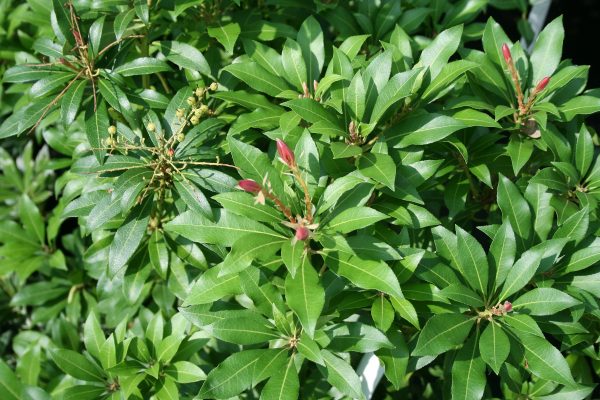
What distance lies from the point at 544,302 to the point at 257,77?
1.04 m

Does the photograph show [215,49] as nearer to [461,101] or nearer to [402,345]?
[461,101]

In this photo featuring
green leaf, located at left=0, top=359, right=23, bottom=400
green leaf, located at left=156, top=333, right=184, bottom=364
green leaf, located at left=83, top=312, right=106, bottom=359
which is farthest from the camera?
green leaf, located at left=0, top=359, right=23, bottom=400

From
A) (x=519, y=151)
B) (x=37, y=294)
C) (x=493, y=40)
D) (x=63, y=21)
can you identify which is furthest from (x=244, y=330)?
(x=37, y=294)

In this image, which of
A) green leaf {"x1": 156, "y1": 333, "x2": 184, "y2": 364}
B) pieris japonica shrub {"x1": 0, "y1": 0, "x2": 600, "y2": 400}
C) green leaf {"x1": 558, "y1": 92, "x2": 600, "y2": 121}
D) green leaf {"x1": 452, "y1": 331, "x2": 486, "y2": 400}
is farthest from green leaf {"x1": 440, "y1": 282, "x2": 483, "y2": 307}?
green leaf {"x1": 156, "y1": 333, "x2": 184, "y2": 364}

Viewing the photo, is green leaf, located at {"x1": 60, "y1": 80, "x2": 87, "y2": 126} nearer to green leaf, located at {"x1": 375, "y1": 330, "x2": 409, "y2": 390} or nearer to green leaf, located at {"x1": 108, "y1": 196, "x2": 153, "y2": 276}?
green leaf, located at {"x1": 108, "y1": 196, "x2": 153, "y2": 276}

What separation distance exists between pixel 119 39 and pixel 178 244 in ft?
2.23

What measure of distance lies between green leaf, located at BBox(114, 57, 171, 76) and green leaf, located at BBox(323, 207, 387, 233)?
2.61 feet

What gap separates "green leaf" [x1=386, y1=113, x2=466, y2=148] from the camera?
5.96ft

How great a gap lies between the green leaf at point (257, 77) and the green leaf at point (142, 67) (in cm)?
24

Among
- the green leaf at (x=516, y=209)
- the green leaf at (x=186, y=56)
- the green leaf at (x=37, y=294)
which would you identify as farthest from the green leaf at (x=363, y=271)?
the green leaf at (x=37, y=294)

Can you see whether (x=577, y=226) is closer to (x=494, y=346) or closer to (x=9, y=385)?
(x=494, y=346)

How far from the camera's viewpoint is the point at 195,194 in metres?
1.81

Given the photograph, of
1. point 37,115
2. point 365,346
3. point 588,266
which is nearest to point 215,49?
point 37,115

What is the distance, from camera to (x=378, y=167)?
1.74m
